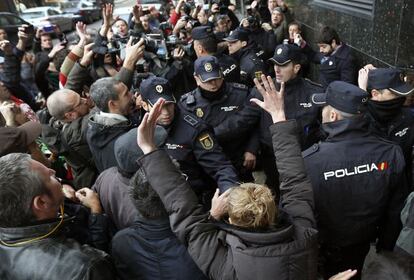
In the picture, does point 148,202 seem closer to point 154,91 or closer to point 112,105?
point 112,105

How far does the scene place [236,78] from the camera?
4.61 m

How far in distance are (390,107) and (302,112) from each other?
34.7 inches

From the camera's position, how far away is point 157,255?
1.68 meters

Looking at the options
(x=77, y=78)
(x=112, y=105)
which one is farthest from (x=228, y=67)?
(x=112, y=105)

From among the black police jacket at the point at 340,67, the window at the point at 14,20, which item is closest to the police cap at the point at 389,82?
the black police jacket at the point at 340,67

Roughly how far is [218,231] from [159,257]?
12.8 inches

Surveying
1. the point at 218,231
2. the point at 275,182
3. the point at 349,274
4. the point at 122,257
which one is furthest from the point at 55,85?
the point at 349,274

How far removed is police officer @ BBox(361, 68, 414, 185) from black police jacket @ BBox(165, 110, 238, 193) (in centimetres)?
111

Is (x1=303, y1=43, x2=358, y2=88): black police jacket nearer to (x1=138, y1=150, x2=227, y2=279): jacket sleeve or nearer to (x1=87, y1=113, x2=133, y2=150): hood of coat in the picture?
(x1=87, y1=113, x2=133, y2=150): hood of coat

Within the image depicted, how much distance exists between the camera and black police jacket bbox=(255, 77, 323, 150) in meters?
3.38

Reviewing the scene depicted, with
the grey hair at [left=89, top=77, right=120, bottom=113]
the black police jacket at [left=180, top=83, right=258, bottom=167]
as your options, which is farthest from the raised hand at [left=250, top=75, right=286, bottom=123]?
the black police jacket at [left=180, top=83, right=258, bottom=167]

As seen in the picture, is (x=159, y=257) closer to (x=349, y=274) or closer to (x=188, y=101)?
(x=349, y=274)

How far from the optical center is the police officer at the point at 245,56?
4.71 metres

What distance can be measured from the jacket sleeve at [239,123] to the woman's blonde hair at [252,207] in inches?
75.6
